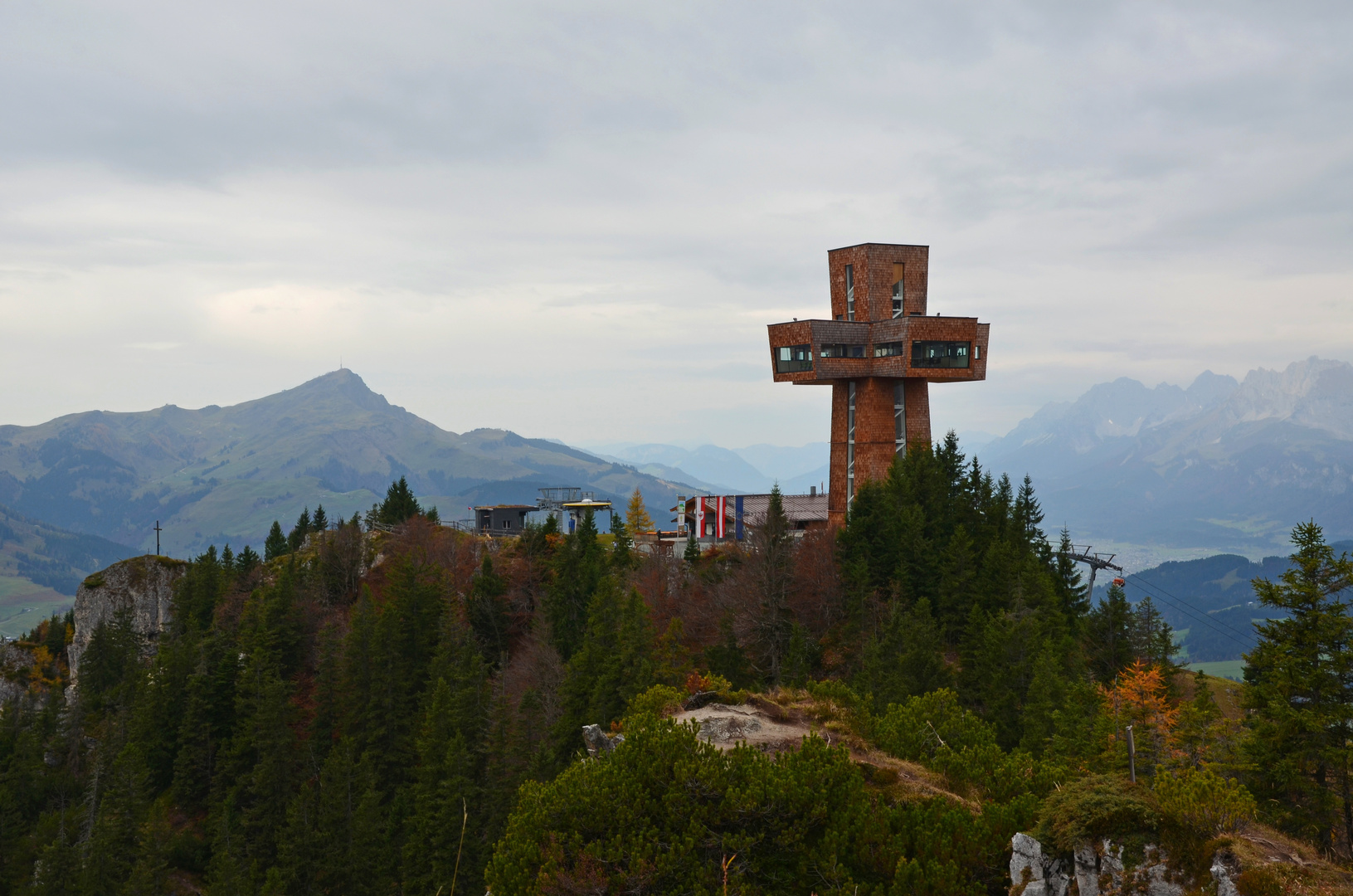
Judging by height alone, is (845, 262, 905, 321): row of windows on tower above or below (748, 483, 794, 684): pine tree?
above

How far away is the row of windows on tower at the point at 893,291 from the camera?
9150cm

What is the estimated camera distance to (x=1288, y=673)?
118 ft

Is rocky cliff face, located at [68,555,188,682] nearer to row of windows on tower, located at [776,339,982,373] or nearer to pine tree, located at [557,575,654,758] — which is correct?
pine tree, located at [557,575,654,758]

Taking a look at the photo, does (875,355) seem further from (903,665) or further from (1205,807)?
(1205,807)

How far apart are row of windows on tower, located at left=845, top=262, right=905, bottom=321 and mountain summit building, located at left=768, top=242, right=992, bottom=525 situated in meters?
0.08

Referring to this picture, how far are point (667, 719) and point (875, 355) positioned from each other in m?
66.3

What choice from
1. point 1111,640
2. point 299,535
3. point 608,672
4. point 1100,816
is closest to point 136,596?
point 299,535

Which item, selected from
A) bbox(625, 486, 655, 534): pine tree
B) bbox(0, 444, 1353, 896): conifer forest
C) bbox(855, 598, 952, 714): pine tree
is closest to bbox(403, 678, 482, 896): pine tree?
bbox(0, 444, 1353, 896): conifer forest

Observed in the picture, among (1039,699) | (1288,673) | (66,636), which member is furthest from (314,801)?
(66,636)

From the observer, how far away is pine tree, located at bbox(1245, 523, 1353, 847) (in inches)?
1347

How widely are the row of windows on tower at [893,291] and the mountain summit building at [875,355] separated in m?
0.08

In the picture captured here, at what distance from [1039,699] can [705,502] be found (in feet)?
201

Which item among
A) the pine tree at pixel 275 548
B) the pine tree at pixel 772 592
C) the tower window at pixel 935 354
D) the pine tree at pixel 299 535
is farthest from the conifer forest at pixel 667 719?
the tower window at pixel 935 354

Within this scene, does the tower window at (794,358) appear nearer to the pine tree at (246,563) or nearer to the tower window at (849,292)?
the tower window at (849,292)
